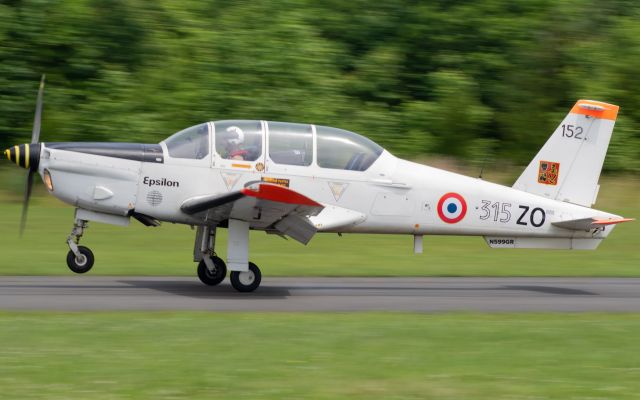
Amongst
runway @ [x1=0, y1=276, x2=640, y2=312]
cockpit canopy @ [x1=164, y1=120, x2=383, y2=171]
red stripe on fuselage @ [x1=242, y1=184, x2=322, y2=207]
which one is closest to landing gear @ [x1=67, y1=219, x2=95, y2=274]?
runway @ [x1=0, y1=276, x2=640, y2=312]

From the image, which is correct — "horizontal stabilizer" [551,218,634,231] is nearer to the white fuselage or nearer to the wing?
the white fuselage

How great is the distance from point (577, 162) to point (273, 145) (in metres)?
4.15

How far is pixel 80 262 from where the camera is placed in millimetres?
11625

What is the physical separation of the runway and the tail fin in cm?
136

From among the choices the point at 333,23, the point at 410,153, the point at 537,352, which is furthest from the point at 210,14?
the point at 537,352

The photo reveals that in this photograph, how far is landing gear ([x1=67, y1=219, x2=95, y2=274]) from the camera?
37.9ft

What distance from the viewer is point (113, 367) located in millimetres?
7270

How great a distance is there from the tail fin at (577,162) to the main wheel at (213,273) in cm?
407

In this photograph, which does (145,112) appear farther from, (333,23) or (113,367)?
(113,367)

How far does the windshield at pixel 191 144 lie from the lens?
11461mm

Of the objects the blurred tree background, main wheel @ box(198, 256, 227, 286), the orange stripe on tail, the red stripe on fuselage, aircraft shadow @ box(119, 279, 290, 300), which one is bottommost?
aircraft shadow @ box(119, 279, 290, 300)

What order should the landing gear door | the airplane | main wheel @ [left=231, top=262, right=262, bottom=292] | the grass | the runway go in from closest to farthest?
1. the grass
2. the runway
3. the airplane
4. the landing gear door
5. main wheel @ [left=231, top=262, right=262, bottom=292]

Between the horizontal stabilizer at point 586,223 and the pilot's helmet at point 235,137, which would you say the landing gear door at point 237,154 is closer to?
the pilot's helmet at point 235,137

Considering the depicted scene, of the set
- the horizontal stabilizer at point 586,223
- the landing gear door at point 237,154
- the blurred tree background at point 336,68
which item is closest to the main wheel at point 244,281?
the landing gear door at point 237,154
